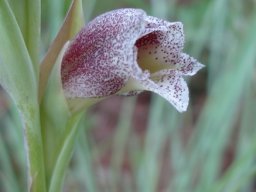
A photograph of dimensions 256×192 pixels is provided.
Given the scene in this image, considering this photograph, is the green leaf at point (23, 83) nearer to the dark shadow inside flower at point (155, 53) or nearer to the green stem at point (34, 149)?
the green stem at point (34, 149)

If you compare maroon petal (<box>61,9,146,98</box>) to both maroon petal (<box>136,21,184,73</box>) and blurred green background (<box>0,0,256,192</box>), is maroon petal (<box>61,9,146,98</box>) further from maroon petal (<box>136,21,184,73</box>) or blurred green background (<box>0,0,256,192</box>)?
blurred green background (<box>0,0,256,192</box>)

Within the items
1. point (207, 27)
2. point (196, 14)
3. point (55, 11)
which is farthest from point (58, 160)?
point (196, 14)

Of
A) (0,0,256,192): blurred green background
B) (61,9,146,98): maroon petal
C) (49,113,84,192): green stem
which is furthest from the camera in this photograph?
(0,0,256,192): blurred green background

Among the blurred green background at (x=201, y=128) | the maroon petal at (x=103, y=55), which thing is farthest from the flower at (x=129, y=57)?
the blurred green background at (x=201, y=128)

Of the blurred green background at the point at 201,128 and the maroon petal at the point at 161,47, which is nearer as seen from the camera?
the maroon petal at the point at 161,47

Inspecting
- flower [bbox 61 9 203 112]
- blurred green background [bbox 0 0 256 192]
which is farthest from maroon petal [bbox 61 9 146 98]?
blurred green background [bbox 0 0 256 192]

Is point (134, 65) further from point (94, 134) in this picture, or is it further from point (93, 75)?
point (94, 134)
